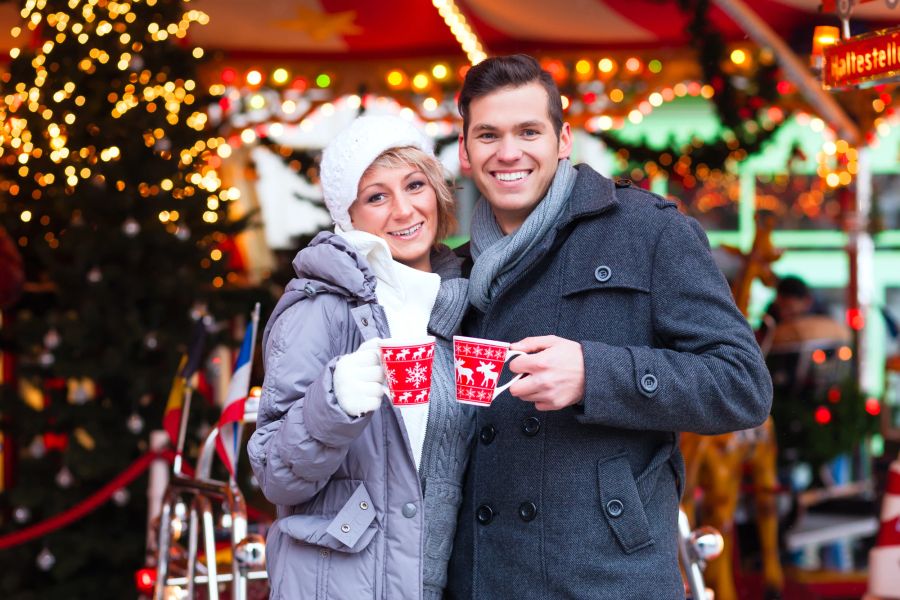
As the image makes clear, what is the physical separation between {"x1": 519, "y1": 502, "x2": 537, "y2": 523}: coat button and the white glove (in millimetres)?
470

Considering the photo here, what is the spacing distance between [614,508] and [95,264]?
13.4ft

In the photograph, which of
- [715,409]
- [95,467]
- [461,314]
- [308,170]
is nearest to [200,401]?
[95,467]

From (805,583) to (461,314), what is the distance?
5.05 m

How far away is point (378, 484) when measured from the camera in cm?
251

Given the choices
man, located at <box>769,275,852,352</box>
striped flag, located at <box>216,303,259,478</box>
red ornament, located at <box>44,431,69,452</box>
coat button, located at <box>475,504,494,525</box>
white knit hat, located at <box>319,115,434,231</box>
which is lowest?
red ornament, located at <box>44,431,69,452</box>

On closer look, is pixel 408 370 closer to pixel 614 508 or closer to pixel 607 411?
pixel 607 411

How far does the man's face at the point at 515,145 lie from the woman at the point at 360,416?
22 cm

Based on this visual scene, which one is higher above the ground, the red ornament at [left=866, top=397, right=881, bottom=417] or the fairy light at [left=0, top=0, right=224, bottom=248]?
the fairy light at [left=0, top=0, right=224, bottom=248]

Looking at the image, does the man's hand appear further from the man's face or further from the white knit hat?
the white knit hat

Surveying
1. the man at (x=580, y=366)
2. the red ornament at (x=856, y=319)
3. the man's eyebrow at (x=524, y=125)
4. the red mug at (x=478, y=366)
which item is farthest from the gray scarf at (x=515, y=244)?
the red ornament at (x=856, y=319)

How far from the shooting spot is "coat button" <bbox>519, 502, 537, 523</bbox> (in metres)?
2.54

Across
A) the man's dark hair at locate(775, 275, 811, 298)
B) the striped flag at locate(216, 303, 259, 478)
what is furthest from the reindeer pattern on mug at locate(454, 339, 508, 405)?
the man's dark hair at locate(775, 275, 811, 298)

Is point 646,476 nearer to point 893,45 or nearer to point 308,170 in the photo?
point 893,45

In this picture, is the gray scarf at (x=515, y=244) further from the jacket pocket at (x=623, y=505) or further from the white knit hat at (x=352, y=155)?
the jacket pocket at (x=623, y=505)
